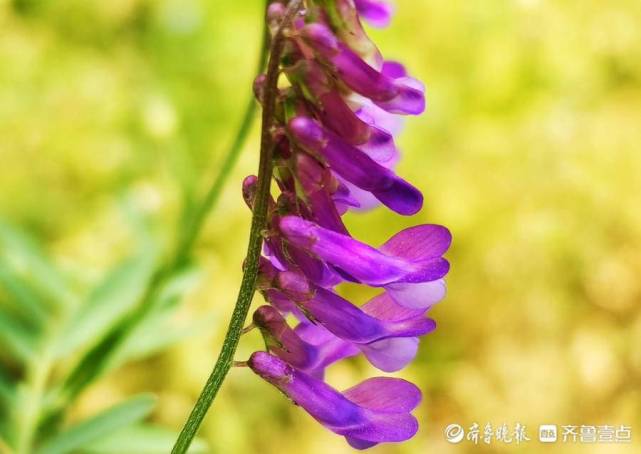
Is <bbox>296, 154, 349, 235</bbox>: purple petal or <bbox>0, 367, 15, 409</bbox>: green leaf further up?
<bbox>0, 367, 15, 409</bbox>: green leaf

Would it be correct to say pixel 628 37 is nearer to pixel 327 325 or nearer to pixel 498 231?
pixel 498 231

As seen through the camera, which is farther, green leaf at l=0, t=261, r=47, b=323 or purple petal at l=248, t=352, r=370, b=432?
green leaf at l=0, t=261, r=47, b=323

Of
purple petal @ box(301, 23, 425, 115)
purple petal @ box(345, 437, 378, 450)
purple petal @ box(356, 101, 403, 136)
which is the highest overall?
purple petal @ box(356, 101, 403, 136)

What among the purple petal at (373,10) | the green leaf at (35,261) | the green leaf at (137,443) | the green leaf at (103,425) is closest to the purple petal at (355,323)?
the purple petal at (373,10)

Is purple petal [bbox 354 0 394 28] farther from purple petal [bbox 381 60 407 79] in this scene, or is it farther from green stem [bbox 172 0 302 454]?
green stem [bbox 172 0 302 454]

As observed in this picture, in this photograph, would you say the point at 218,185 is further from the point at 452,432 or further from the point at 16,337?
the point at 452,432

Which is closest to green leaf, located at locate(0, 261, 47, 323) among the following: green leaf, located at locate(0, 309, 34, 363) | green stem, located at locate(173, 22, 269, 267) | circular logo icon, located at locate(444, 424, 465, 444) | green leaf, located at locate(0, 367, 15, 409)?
green leaf, located at locate(0, 309, 34, 363)

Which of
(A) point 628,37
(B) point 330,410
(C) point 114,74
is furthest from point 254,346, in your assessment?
(A) point 628,37

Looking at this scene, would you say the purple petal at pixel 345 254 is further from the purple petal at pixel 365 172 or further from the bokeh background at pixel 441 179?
the bokeh background at pixel 441 179
